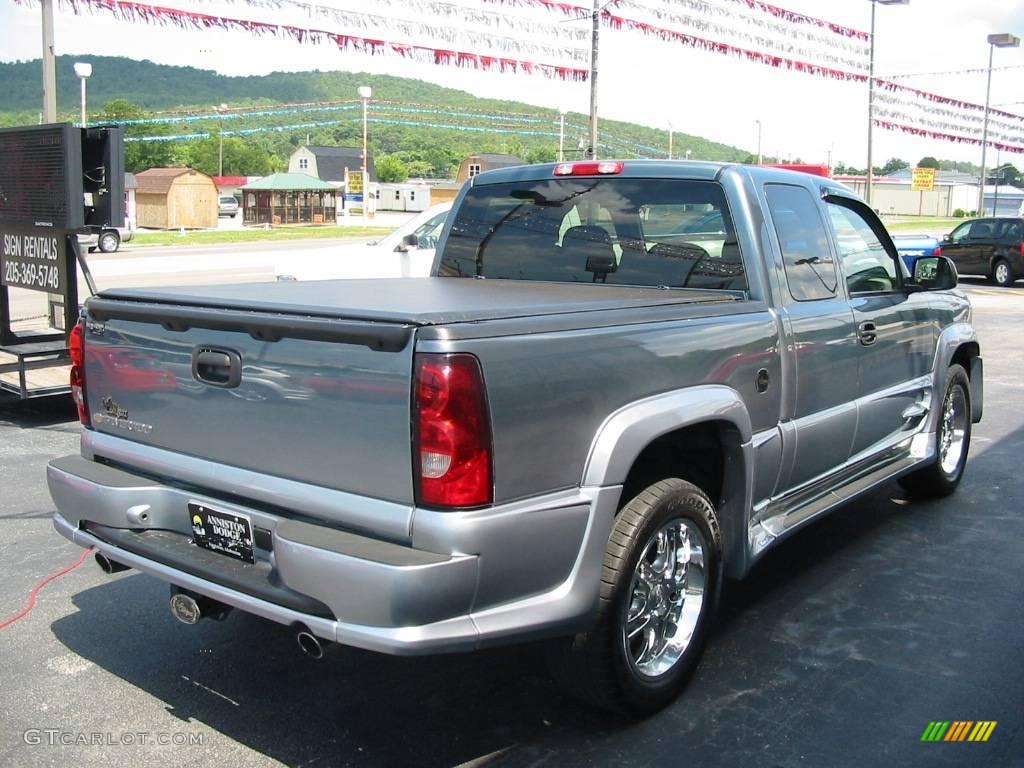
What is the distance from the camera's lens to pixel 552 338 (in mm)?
3031

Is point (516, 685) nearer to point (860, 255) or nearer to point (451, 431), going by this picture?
point (451, 431)

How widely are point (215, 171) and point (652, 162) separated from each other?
13225cm

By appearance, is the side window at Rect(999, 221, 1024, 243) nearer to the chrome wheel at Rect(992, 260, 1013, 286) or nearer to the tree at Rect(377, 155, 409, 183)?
the chrome wheel at Rect(992, 260, 1013, 286)

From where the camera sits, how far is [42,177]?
8.06 metres

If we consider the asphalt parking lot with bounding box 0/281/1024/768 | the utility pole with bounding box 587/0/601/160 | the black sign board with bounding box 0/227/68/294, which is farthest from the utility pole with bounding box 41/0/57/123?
the asphalt parking lot with bounding box 0/281/1024/768

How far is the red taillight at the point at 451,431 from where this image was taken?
9.04 feet

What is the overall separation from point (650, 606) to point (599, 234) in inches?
71.0

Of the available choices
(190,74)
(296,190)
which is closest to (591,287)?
(296,190)

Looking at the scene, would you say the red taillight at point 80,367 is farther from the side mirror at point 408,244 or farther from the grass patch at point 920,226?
the grass patch at point 920,226

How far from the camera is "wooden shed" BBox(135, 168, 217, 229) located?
52.9 m

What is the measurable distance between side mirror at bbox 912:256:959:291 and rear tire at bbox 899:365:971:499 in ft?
2.31

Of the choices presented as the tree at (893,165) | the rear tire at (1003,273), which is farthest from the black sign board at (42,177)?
the tree at (893,165)

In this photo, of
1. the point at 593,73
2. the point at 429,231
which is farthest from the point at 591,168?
the point at 593,73

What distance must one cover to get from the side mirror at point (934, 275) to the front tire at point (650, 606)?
2.44 metres
